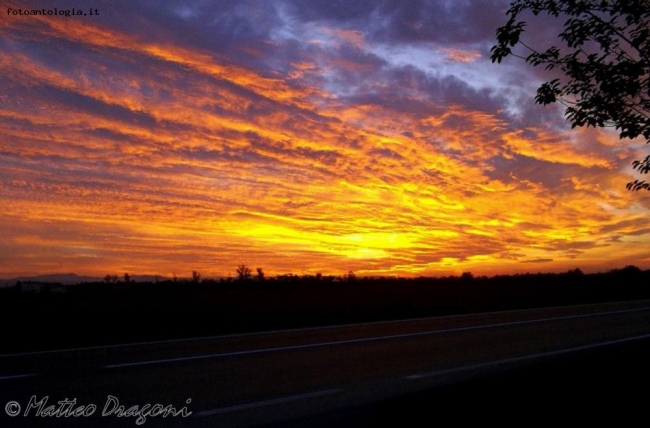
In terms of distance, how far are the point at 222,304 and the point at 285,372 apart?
1446 centimetres

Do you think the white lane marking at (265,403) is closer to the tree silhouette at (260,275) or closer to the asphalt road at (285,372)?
the asphalt road at (285,372)

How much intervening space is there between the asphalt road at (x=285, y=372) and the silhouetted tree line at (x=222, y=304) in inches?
120

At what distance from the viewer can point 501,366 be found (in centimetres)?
1047

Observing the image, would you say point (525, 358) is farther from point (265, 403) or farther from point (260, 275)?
point (260, 275)

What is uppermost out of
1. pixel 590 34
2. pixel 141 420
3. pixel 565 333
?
pixel 590 34

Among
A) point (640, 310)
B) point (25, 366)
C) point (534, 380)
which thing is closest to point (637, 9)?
point (534, 380)

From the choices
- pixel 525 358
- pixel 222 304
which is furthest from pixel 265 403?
pixel 222 304

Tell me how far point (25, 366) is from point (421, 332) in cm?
940

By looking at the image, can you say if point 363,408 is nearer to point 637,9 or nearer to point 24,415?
point 24,415

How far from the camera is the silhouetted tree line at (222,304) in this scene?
671 inches

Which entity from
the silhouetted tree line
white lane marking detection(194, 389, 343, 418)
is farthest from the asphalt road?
the silhouetted tree line

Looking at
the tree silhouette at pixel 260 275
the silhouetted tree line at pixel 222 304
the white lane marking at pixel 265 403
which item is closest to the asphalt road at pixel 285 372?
the white lane marking at pixel 265 403

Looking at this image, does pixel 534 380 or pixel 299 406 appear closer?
pixel 299 406

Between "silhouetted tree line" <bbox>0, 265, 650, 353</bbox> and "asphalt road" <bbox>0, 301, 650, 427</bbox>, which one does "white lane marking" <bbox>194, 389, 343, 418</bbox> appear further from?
"silhouetted tree line" <bbox>0, 265, 650, 353</bbox>
